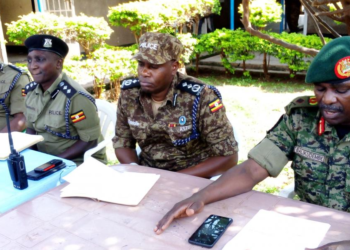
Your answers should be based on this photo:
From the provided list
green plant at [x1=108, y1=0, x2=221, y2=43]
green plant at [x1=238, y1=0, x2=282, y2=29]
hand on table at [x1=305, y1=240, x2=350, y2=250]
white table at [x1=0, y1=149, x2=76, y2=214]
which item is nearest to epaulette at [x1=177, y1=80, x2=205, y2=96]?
white table at [x1=0, y1=149, x2=76, y2=214]

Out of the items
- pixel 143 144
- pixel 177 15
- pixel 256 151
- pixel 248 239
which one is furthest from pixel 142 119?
pixel 177 15

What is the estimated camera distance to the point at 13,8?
408 inches

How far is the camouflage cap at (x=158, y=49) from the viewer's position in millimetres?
2289

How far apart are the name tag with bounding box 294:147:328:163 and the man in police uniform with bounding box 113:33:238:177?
1.94 ft

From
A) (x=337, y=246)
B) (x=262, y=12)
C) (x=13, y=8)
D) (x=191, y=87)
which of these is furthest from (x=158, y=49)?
(x=13, y=8)

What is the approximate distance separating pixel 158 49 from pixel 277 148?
93cm

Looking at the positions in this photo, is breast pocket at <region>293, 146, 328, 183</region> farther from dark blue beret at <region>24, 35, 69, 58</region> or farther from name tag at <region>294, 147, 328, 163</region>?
dark blue beret at <region>24, 35, 69, 58</region>

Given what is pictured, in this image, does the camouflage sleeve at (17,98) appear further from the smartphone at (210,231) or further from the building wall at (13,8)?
the building wall at (13,8)

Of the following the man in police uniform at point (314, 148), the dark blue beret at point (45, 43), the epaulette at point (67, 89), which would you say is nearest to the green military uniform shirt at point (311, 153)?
the man in police uniform at point (314, 148)

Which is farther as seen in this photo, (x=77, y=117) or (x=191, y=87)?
(x=77, y=117)

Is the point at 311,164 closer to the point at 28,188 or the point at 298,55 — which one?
the point at 28,188

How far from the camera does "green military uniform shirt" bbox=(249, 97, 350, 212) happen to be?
5.87 feet

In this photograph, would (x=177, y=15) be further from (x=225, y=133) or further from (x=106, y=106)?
(x=225, y=133)

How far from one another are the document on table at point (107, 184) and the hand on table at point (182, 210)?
8.2 inches
